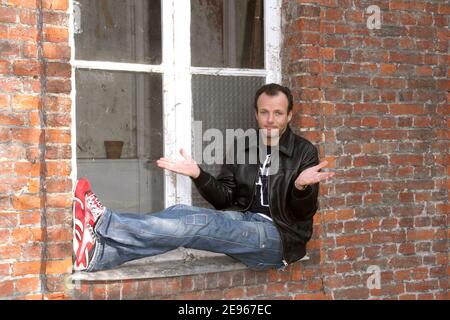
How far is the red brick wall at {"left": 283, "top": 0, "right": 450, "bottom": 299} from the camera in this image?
4340mm

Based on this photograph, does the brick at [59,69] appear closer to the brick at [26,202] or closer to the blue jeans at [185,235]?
the brick at [26,202]

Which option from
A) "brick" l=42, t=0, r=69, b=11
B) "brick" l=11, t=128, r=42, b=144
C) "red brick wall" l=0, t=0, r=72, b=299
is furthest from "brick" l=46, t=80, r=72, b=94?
"brick" l=42, t=0, r=69, b=11

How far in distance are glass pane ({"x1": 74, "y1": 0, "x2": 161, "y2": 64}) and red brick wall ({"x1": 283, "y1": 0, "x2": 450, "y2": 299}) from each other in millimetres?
945

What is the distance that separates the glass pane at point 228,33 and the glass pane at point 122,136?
0.40 meters

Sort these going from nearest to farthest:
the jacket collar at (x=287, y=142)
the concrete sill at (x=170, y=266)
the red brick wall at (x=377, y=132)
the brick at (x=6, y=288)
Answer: the brick at (x=6, y=288) < the concrete sill at (x=170, y=266) < the jacket collar at (x=287, y=142) < the red brick wall at (x=377, y=132)

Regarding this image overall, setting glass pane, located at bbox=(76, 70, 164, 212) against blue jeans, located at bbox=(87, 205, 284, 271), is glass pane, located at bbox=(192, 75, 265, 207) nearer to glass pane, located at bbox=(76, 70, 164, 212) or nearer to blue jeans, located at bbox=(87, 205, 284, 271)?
glass pane, located at bbox=(76, 70, 164, 212)

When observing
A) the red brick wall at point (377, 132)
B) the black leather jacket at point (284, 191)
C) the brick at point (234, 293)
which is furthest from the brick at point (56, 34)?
the brick at point (234, 293)

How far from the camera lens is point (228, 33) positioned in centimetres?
430

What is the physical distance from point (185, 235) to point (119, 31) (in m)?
1.34

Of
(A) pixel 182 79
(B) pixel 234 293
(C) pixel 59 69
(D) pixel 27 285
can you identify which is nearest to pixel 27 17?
(C) pixel 59 69

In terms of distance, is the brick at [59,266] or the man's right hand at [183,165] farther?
the man's right hand at [183,165]

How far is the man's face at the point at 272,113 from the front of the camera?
3.95 metres

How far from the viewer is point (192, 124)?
4.11 meters

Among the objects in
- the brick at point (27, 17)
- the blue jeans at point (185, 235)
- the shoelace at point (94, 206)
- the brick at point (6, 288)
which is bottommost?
the brick at point (6, 288)
